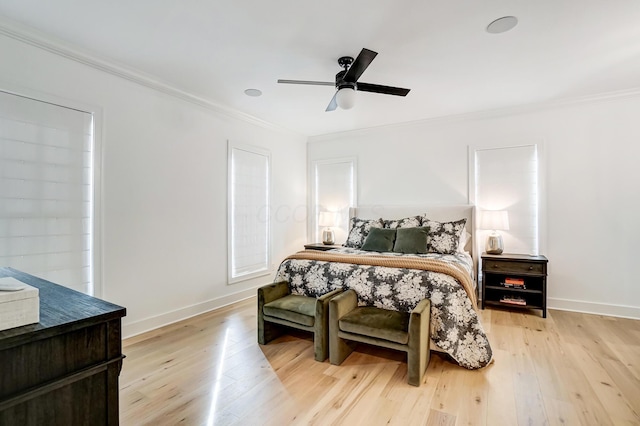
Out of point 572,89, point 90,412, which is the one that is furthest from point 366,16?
point 572,89

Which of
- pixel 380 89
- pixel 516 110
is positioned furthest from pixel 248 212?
pixel 516 110

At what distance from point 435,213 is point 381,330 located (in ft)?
8.73

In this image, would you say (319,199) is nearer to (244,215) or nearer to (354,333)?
(244,215)

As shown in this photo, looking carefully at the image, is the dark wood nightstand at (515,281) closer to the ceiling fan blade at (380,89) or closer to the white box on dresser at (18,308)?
the ceiling fan blade at (380,89)

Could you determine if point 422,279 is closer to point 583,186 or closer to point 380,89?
point 380,89

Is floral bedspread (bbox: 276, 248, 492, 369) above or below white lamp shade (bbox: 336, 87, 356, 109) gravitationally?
below

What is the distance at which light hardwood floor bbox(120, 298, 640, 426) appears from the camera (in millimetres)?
1933

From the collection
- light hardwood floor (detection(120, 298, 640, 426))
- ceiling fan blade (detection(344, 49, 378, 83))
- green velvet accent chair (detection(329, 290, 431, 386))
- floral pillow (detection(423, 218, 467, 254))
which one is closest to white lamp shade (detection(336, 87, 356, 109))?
ceiling fan blade (detection(344, 49, 378, 83))

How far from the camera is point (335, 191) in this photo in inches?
218

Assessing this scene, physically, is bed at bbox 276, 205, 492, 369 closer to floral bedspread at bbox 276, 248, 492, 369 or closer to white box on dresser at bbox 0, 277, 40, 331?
floral bedspread at bbox 276, 248, 492, 369

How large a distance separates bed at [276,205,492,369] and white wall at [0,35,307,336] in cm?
125

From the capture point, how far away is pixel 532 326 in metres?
3.38

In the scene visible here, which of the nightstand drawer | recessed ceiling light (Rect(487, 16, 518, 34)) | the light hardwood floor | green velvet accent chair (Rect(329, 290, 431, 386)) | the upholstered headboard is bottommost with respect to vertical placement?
the light hardwood floor

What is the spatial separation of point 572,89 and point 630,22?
140cm
